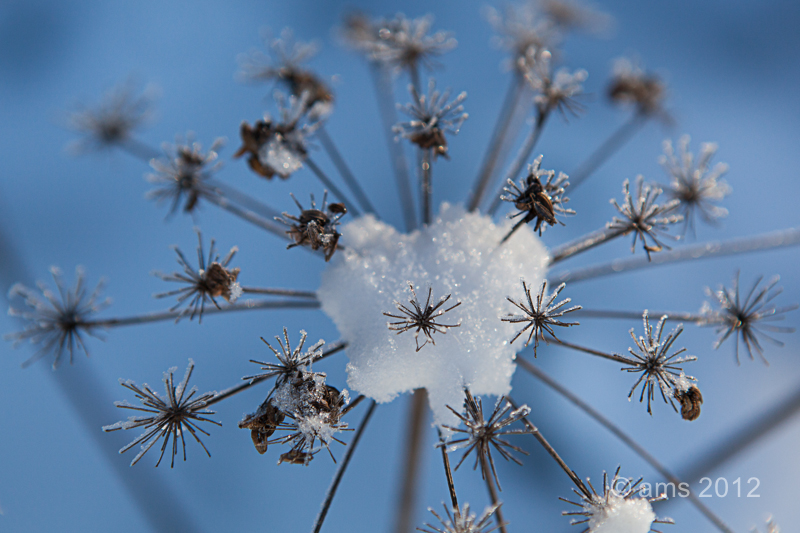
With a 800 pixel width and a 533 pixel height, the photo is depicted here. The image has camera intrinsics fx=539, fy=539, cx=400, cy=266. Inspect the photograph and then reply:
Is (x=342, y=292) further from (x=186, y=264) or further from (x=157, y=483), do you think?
(x=157, y=483)

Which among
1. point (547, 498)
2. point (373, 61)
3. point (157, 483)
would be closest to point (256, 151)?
point (373, 61)

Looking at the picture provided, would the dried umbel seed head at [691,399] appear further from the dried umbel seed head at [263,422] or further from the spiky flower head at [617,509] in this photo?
the dried umbel seed head at [263,422]

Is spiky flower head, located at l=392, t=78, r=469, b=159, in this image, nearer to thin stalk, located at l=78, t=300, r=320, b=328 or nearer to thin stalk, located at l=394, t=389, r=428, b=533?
thin stalk, located at l=78, t=300, r=320, b=328

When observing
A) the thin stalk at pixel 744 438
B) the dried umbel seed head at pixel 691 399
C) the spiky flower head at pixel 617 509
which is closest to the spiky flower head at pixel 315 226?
the spiky flower head at pixel 617 509

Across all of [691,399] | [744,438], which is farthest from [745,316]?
[744,438]

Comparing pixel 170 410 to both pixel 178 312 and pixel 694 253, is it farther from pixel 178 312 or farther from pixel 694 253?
pixel 694 253

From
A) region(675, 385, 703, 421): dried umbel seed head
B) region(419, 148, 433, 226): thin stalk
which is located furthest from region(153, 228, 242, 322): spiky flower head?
region(675, 385, 703, 421): dried umbel seed head

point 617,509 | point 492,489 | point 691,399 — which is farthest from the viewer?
point 492,489

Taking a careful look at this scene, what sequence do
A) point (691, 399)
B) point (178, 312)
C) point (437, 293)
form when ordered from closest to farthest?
point (691, 399)
point (437, 293)
point (178, 312)
